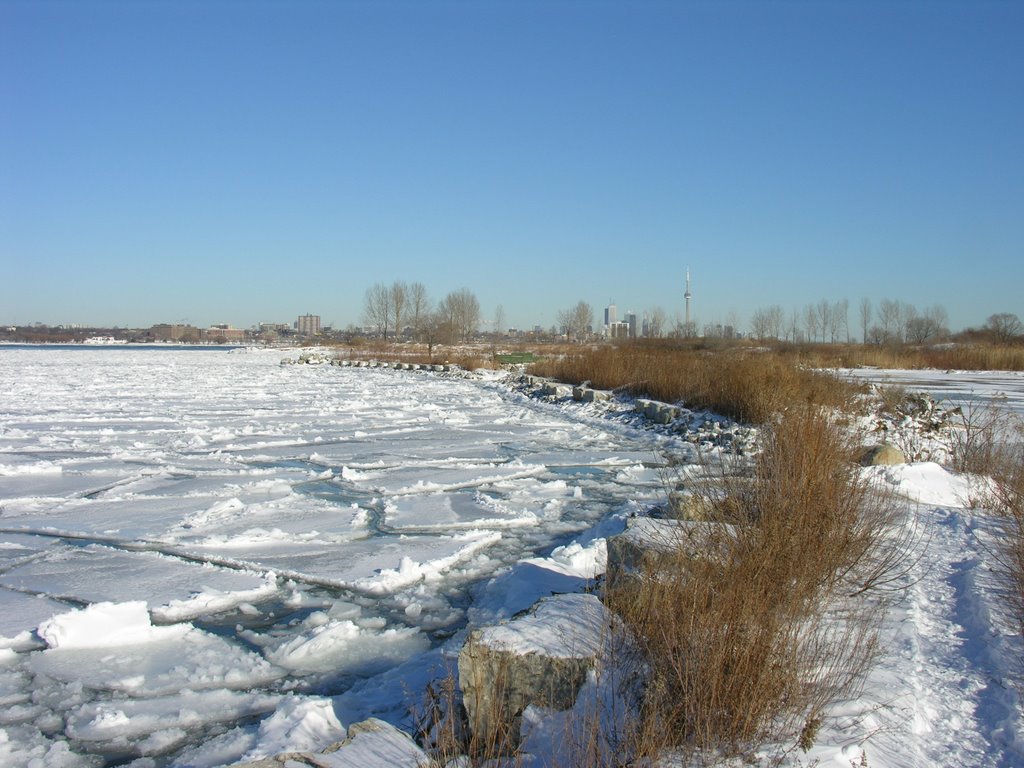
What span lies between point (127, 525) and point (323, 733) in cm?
443

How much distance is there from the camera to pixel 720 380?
1433 cm

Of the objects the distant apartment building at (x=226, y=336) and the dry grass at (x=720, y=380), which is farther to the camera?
the distant apartment building at (x=226, y=336)

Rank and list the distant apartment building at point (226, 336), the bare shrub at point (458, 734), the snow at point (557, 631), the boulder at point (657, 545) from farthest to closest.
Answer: the distant apartment building at point (226, 336) → the boulder at point (657, 545) → the snow at point (557, 631) → the bare shrub at point (458, 734)

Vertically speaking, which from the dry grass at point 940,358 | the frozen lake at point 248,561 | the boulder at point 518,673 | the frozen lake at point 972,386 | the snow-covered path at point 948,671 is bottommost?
the frozen lake at point 248,561

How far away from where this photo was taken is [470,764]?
2777 mm

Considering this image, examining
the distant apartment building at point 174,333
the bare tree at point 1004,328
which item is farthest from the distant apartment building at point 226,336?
the bare tree at point 1004,328

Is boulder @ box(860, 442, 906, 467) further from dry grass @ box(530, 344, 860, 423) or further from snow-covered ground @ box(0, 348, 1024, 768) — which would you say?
dry grass @ box(530, 344, 860, 423)

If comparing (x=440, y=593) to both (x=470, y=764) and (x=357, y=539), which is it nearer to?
(x=357, y=539)

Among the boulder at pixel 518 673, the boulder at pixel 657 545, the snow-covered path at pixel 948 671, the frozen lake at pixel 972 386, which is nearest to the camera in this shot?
the snow-covered path at pixel 948 671

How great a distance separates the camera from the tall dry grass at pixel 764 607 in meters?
2.82

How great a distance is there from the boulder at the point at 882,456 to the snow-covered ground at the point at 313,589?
1.76 feet

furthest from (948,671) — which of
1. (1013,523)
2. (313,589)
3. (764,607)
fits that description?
(313,589)

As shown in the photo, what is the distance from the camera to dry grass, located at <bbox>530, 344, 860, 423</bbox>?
32.3 feet

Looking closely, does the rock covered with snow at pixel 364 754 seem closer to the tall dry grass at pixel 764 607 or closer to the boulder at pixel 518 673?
the boulder at pixel 518 673
